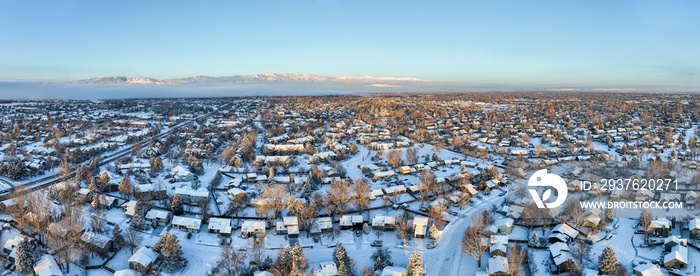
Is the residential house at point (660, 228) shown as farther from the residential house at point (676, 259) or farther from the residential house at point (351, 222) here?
the residential house at point (351, 222)

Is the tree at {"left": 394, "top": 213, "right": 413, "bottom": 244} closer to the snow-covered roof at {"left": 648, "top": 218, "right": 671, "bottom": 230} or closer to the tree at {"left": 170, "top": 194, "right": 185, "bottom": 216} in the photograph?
the snow-covered roof at {"left": 648, "top": 218, "right": 671, "bottom": 230}

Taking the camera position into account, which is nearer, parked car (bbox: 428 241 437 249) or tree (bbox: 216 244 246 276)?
tree (bbox: 216 244 246 276)

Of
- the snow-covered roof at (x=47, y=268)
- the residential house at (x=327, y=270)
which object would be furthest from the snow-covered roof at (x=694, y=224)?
the snow-covered roof at (x=47, y=268)

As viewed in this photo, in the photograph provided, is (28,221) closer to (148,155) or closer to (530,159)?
(148,155)

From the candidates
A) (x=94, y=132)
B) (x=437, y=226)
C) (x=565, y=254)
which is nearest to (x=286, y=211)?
(x=437, y=226)

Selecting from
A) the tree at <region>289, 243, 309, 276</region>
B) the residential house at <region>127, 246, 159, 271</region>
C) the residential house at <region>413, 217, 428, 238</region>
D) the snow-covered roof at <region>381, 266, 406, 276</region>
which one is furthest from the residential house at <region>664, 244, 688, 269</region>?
the residential house at <region>127, 246, 159, 271</region>

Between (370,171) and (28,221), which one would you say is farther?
(370,171)

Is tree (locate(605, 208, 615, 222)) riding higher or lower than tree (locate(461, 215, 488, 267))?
higher

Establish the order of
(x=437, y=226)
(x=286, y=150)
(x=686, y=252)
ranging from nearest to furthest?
(x=686, y=252) → (x=437, y=226) → (x=286, y=150)
